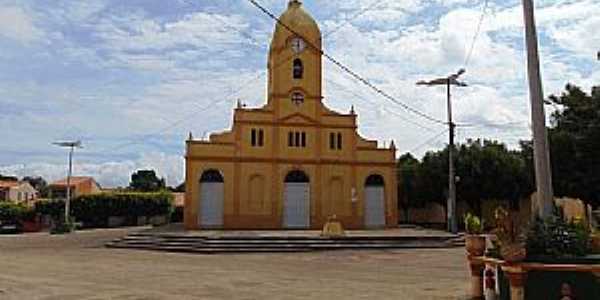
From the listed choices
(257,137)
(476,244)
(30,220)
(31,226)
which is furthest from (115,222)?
(476,244)

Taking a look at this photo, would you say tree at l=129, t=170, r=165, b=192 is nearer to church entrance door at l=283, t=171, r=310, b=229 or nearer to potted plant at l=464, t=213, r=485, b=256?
church entrance door at l=283, t=171, r=310, b=229

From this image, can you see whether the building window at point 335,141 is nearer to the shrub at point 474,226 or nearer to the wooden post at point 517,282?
the shrub at point 474,226

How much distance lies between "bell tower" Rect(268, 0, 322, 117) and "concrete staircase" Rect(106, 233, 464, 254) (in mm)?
11471

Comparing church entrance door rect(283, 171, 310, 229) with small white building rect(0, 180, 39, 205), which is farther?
small white building rect(0, 180, 39, 205)

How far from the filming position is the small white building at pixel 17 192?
7325 centimetres

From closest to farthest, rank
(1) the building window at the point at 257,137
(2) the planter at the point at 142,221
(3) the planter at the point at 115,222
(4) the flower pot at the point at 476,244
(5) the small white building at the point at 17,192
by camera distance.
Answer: (4) the flower pot at the point at 476,244, (1) the building window at the point at 257,137, (3) the planter at the point at 115,222, (2) the planter at the point at 142,221, (5) the small white building at the point at 17,192

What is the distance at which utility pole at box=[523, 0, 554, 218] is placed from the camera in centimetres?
948

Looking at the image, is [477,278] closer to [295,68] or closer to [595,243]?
[595,243]

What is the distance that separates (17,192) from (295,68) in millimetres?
53671

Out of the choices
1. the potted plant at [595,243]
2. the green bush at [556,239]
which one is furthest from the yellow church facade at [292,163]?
the green bush at [556,239]

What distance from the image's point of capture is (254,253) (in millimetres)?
24984

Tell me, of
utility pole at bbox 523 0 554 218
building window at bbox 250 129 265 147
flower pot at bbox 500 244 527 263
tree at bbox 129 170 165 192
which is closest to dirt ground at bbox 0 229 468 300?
utility pole at bbox 523 0 554 218

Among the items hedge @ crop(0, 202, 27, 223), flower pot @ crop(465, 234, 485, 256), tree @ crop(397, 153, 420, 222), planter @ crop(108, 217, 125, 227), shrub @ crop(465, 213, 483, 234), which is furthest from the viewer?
planter @ crop(108, 217, 125, 227)

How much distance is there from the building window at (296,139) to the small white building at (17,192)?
1800 inches
